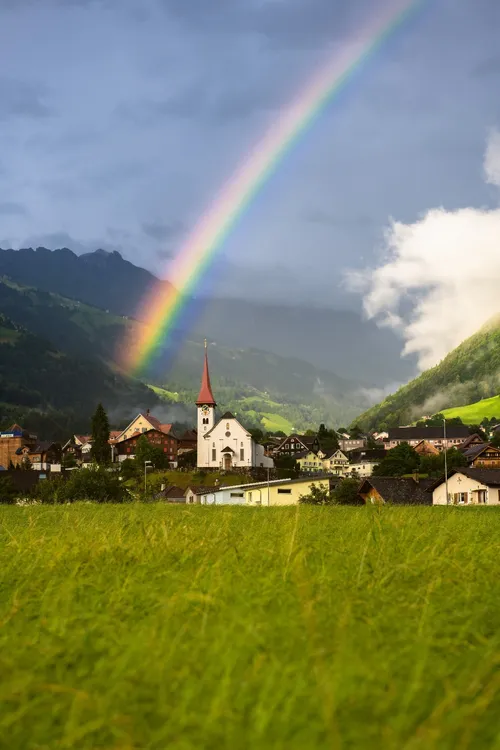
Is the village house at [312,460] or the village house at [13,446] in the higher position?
the village house at [13,446]

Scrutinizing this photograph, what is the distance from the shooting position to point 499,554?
8844 millimetres

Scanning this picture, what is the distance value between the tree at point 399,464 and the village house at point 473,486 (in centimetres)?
5797

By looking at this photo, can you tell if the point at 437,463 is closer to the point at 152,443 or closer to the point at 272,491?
the point at 272,491

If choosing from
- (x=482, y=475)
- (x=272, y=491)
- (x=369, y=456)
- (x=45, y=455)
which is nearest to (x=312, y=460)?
(x=369, y=456)

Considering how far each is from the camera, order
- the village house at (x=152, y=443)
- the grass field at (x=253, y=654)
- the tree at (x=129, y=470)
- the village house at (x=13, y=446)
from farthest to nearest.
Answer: the village house at (x=13, y=446), the village house at (x=152, y=443), the tree at (x=129, y=470), the grass field at (x=253, y=654)

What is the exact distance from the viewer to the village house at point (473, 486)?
5572cm

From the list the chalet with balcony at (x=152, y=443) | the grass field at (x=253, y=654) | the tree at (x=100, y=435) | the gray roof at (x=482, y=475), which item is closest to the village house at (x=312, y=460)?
the chalet with balcony at (x=152, y=443)

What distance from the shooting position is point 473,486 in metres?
57.0

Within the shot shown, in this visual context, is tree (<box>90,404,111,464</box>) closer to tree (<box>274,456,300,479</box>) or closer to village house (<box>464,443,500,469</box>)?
tree (<box>274,456,300,479</box>)

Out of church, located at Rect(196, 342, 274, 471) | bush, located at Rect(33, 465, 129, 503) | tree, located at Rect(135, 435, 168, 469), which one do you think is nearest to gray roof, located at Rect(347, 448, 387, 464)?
church, located at Rect(196, 342, 274, 471)

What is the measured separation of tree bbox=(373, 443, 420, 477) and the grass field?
111306 mm

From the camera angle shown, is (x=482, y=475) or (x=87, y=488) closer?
(x=87, y=488)

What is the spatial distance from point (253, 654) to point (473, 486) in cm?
5530

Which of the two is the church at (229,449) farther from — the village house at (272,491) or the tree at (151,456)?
the village house at (272,491)
